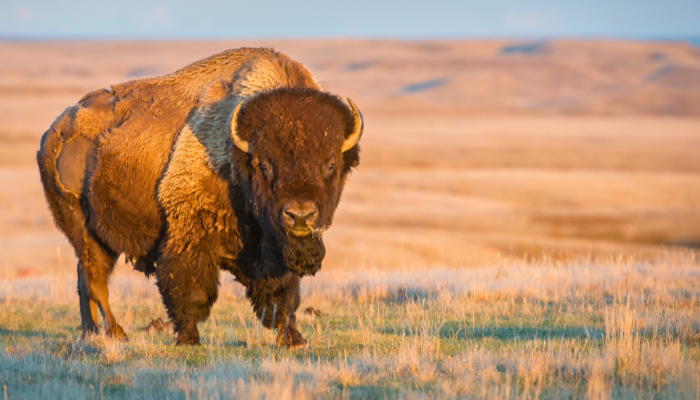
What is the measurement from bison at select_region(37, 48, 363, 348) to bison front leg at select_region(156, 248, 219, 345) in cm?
1

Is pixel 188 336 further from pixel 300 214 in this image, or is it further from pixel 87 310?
pixel 300 214

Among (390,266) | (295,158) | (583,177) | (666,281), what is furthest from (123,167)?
(583,177)

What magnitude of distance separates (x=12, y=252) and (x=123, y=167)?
15.0 m

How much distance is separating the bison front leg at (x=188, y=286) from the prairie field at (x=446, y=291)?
0.31 m

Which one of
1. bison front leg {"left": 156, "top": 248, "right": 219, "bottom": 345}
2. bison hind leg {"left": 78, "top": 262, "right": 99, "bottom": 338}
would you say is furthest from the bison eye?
bison hind leg {"left": 78, "top": 262, "right": 99, "bottom": 338}

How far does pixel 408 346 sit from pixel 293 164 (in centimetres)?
189

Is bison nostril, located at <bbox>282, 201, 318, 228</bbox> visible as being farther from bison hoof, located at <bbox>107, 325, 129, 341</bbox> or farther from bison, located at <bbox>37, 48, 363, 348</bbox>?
bison hoof, located at <bbox>107, 325, 129, 341</bbox>

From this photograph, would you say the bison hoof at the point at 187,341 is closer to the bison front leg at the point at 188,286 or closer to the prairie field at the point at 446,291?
the bison front leg at the point at 188,286

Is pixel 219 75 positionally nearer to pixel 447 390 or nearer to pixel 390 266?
pixel 447 390

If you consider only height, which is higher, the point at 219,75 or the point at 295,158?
the point at 219,75

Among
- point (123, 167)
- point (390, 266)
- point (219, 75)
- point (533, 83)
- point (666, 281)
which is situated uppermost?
point (533, 83)

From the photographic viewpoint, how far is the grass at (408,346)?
5.18 m

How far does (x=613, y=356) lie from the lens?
18.2 feet

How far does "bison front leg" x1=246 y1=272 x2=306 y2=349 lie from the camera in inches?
291
